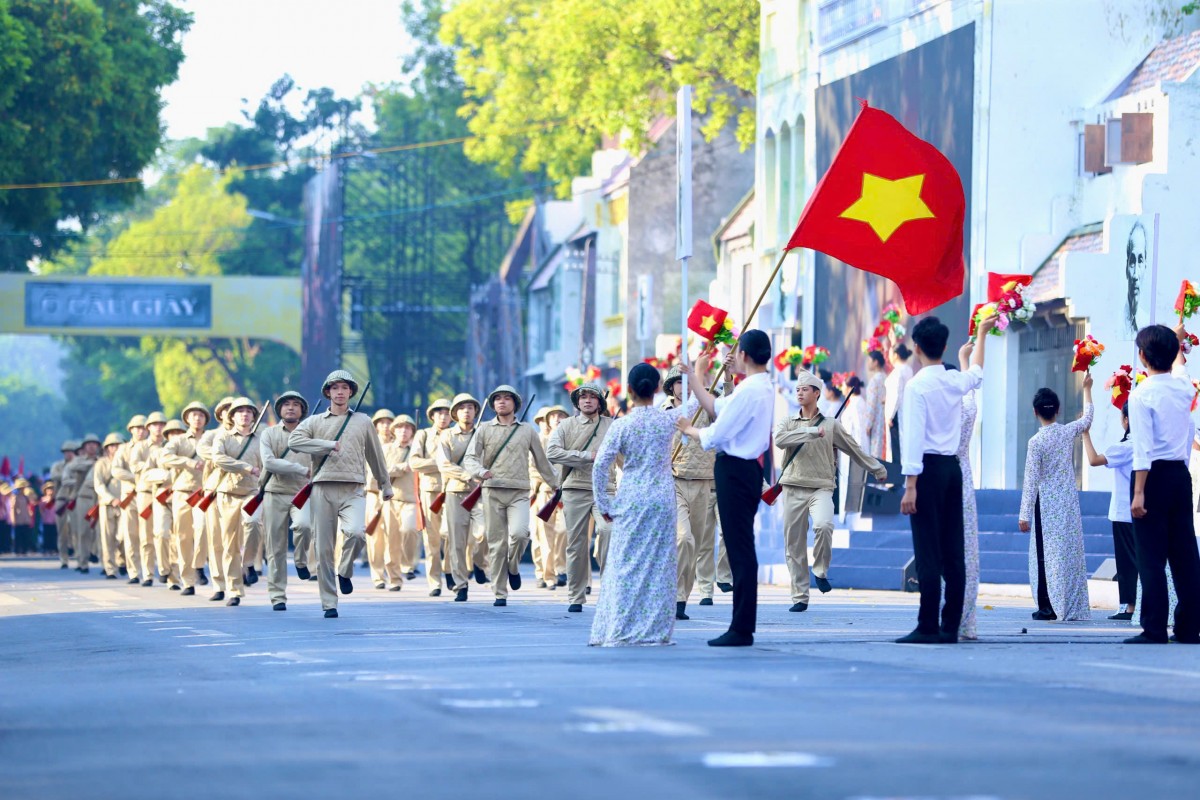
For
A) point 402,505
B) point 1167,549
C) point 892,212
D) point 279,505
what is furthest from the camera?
point 402,505

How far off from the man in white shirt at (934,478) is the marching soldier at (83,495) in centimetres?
2401

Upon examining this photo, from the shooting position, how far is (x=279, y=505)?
72.7 ft

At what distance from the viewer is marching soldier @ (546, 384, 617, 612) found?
20.9 meters

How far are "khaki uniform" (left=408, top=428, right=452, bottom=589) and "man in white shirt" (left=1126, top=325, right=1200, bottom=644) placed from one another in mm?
11400

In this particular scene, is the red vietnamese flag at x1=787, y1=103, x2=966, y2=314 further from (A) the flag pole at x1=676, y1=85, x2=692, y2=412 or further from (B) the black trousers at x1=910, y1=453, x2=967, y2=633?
(B) the black trousers at x1=910, y1=453, x2=967, y2=633

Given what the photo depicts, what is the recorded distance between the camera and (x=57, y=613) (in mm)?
22719

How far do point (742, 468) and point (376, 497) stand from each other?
14.7 m

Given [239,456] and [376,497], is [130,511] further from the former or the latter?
[239,456]

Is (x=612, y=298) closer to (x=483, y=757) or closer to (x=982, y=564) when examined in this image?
(x=982, y=564)

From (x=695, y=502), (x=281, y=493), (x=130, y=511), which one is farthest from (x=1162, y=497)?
(x=130, y=511)

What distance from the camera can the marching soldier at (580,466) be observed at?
20.9 meters

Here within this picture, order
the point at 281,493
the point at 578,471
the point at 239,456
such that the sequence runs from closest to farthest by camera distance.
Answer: the point at 578,471, the point at 281,493, the point at 239,456

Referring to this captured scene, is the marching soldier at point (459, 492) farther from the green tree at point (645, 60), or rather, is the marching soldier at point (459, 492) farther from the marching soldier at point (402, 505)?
the green tree at point (645, 60)

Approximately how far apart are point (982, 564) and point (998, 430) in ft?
20.7
